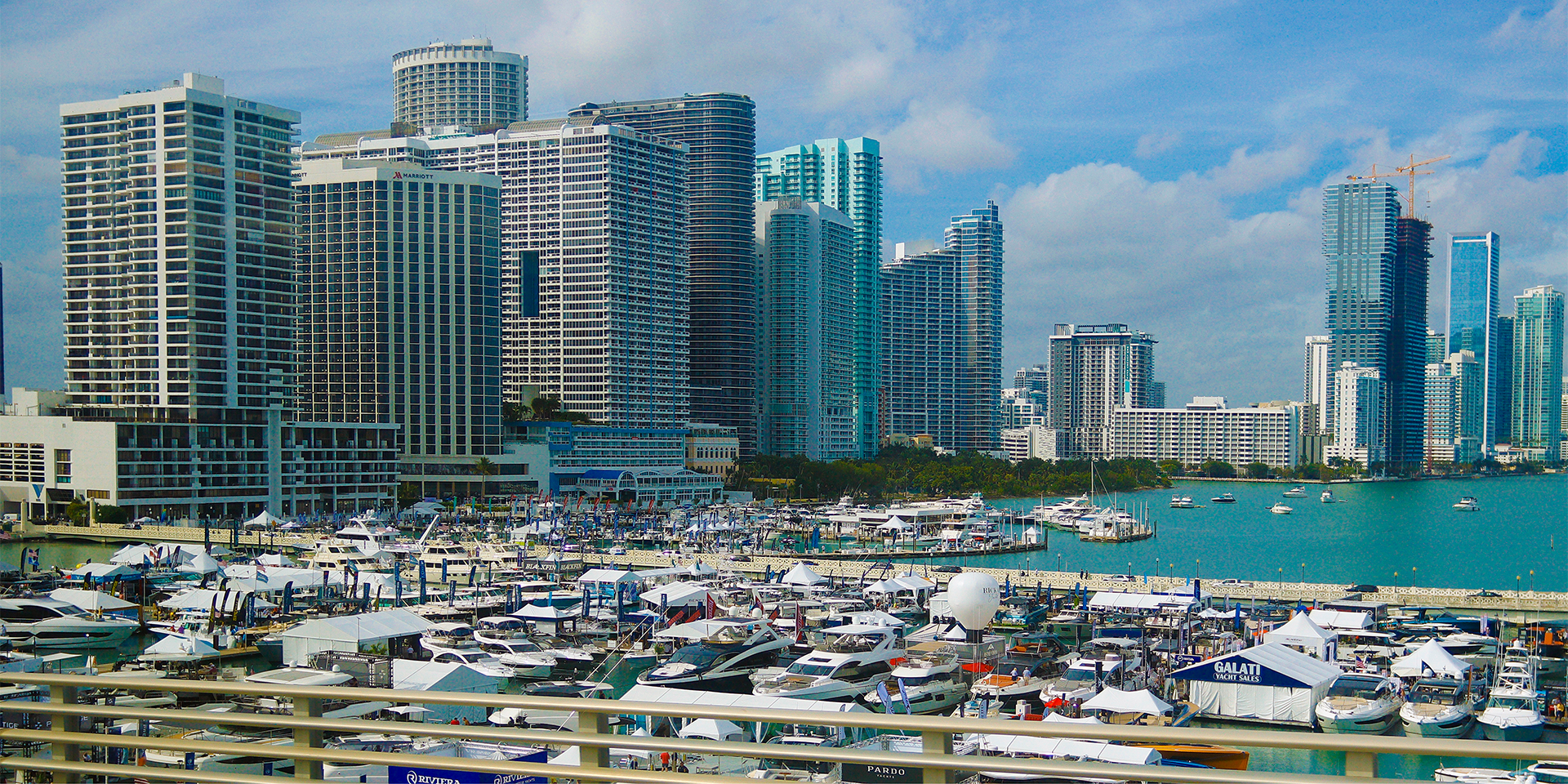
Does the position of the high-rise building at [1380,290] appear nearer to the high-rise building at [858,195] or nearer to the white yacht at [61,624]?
the high-rise building at [858,195]

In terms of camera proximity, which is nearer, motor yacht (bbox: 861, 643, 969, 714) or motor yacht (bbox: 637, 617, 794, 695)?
motor yacht (bbox: 861, 643, 969, 714)

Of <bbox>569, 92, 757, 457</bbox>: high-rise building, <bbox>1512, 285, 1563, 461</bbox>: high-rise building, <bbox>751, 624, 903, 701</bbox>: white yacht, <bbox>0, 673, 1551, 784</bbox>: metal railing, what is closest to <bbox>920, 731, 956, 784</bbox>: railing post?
<bbox>0, 673, 1551, 784</bbox>: metal railing

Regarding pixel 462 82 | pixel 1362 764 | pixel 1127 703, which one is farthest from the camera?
pixel 462 82

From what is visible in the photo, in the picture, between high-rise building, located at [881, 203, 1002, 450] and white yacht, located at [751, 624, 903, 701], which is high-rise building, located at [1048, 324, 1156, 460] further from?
white yacht, located at [751, 624, 903, 701]

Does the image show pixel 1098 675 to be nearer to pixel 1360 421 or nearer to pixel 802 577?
pixel 802 577

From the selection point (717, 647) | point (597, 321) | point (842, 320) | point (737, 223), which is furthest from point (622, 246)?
point (717, 647)

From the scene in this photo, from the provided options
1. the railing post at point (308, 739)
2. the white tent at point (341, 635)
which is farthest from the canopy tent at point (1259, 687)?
the railing post at point (308, 739)

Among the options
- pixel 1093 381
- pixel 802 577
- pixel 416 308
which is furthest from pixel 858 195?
pixel 802 577
